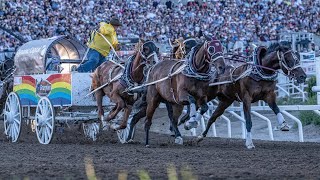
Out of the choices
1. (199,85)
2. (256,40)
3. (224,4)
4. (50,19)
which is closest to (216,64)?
(199,85)

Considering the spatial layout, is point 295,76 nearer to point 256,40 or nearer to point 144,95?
point 144,95

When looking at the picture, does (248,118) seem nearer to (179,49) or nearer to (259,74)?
(259,74)

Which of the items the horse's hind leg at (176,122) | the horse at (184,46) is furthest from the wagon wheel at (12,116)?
the horse at (184,46)

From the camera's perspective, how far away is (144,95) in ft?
52.7

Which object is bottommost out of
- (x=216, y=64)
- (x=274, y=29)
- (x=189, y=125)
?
(x=189, y=125)

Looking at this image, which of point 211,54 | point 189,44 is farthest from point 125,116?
point 211,54

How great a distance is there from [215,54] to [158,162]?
3163 millimetres

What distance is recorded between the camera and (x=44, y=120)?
1661 centimetres

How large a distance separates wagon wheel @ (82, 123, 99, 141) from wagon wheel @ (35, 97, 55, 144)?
1.28 m

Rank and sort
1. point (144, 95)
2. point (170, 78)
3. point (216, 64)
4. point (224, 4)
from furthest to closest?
point (224, 4), point (144, 95), point (170, 78), point (216, 64)

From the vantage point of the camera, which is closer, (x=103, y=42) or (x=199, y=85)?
(x=199, y=85)

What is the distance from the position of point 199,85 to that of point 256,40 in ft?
67.7

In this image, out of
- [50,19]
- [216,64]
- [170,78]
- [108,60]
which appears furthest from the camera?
[50,19]

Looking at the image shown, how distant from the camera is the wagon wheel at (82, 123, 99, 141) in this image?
17.8 m
